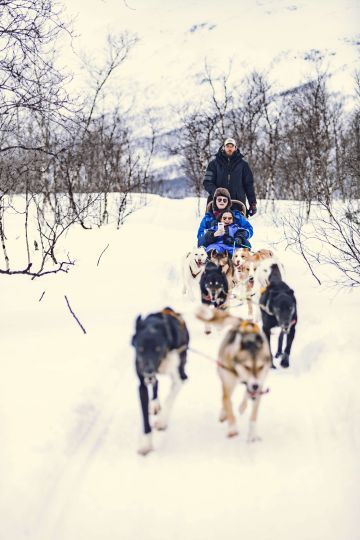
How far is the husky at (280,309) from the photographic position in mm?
3633

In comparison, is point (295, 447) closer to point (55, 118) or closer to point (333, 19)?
point (55, 118)

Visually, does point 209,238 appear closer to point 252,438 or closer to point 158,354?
point 252,438

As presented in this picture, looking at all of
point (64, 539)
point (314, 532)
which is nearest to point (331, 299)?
point (314, 532)

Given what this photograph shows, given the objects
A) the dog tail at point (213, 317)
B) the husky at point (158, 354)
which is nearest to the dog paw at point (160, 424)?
the husky at point (158, 354)

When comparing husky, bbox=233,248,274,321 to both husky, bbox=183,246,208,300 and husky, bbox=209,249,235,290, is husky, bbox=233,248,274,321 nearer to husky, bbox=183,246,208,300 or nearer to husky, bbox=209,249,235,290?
husky, bbox=209,249,235,290

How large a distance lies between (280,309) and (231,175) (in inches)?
188

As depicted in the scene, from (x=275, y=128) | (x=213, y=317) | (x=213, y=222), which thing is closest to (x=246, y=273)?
(x=213, y=222)

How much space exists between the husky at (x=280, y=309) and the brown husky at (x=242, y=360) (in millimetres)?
914

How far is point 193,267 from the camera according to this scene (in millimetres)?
6633

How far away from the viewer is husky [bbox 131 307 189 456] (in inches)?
100

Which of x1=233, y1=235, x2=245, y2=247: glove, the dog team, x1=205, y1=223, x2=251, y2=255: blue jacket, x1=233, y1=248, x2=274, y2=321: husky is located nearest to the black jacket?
x1=205, y1=223, x2=251, y2=255: blue jacket

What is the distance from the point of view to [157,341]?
2584 millimetres

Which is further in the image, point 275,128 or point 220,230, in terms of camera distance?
point 275,128

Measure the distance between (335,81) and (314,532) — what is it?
39.3 meters
